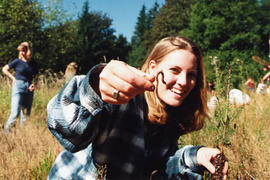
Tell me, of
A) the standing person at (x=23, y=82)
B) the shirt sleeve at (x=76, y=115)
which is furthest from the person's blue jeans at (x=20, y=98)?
the shirt sleeve at (x=76, y=115)

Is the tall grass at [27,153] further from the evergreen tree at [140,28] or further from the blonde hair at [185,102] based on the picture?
the evergreen tree at [140,28]

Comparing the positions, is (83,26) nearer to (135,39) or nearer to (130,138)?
(135,39)

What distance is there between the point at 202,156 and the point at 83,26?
38.8 meters

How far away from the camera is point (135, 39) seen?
54.9m

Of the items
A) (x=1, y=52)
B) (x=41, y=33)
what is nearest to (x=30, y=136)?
(x=1, y=52)

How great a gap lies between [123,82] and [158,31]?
107ft

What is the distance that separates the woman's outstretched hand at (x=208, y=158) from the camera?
1.02m

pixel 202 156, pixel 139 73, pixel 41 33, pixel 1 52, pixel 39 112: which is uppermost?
pixel 41 33

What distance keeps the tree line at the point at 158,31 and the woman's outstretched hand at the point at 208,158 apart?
637cm

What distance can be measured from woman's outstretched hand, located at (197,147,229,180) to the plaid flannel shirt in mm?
77

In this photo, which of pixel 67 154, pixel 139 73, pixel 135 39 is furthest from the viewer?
pixel 135 39

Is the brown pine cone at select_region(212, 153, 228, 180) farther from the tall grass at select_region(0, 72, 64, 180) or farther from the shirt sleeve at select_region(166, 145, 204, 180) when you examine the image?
the tall grass at select_region(0, 72, 64, 180)

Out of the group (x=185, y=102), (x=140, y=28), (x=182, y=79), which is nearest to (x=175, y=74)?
(x=182, y=79)

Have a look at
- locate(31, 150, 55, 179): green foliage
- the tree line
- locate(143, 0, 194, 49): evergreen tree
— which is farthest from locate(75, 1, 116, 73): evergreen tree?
locate(31, 150, 55, 179): green foliage
